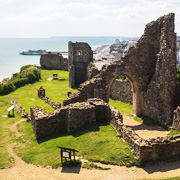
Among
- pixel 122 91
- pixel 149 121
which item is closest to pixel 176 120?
Answer: pixel 149 121

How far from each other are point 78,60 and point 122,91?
1375 cm

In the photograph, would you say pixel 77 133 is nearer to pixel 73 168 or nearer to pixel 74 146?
pixel 74 146

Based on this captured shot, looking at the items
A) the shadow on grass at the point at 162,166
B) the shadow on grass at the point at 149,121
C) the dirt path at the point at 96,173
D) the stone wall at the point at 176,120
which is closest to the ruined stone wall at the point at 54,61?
the shadow on grass at the point at 149,121

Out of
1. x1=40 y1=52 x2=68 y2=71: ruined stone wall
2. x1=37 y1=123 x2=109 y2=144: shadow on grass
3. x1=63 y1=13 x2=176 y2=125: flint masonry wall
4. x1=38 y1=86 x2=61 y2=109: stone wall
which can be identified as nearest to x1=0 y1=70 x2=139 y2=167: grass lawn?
x1=37 y1=123 x2=109 y2=144: shadow on grass

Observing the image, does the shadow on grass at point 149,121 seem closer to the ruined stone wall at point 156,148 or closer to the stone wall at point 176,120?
the stone wall at point 176,120

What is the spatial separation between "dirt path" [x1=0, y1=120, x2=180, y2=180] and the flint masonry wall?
8.51 metres

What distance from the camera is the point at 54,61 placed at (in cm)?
5634

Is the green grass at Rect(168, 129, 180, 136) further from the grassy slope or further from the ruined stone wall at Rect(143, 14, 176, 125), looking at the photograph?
the grassy slope

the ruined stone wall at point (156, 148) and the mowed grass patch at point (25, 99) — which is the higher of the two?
the ruined stone wall at point (156, 148)

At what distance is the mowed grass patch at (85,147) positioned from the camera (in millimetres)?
11776

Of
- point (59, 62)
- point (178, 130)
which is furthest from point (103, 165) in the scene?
point (59, 62)

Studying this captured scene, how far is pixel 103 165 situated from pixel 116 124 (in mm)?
3947

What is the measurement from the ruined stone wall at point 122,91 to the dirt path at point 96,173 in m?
15.9

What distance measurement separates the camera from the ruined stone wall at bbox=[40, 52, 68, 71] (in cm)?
5497
